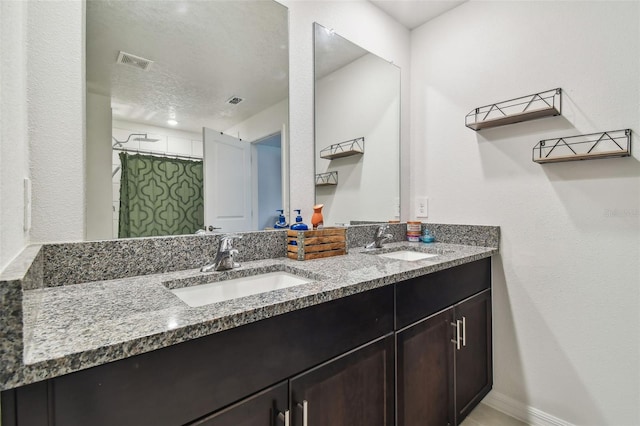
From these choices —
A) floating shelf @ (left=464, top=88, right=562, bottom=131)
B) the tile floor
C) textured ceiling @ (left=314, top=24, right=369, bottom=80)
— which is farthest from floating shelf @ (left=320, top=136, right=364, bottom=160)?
the tile floor

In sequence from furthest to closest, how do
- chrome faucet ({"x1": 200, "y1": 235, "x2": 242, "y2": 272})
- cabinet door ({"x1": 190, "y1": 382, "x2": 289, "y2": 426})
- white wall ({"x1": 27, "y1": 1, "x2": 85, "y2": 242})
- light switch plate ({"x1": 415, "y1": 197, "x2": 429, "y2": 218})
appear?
light switch plate ({"x1": 415, "y1": 197, "x2": 429, "y2": 218}), chrome faucet ({"x1": 200, "y1": 235, "x2": 242, "y2": 272}), white wall ({"x1": 27, "y1": 1, "x2": 85, "y2": 242}), cabinet door ({"x1": 190, "y1": 382, "x2": 289, "y2": 426})

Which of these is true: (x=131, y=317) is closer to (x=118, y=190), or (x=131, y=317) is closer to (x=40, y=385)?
(x=40, y=385)

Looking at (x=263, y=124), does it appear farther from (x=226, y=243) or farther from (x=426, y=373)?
(x=426, y=373)

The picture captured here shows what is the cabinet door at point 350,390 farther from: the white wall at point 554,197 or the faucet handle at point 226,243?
the white wall at point 554,197

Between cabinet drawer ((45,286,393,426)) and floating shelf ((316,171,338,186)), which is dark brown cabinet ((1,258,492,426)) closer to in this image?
cabinet drawer ((45,286,393,426))

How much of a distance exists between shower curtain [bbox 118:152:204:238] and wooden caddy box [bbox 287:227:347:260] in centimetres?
40

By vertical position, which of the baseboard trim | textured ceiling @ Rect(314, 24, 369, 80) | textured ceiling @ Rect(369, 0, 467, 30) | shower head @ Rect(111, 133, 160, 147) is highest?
textured ceiling @ Rect(369, 0, 467, 30)

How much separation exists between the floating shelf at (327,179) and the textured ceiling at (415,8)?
116 centimetres

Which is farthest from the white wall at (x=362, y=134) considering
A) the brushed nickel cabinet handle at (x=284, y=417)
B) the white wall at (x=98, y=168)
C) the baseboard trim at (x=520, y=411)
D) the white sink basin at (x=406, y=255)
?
the baseboard trim at (x=520, y=411)

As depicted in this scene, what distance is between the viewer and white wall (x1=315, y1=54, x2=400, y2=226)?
1691 mm

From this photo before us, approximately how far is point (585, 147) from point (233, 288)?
172cm

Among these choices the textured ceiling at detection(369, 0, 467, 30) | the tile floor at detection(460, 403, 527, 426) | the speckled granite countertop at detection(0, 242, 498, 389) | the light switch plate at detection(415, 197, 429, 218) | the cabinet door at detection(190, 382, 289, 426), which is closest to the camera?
the speckled granite countertop at detection(0, 242, 498, 389)

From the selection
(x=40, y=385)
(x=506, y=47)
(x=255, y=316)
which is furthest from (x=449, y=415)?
(x=506, y=47)

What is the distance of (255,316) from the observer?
702mm
